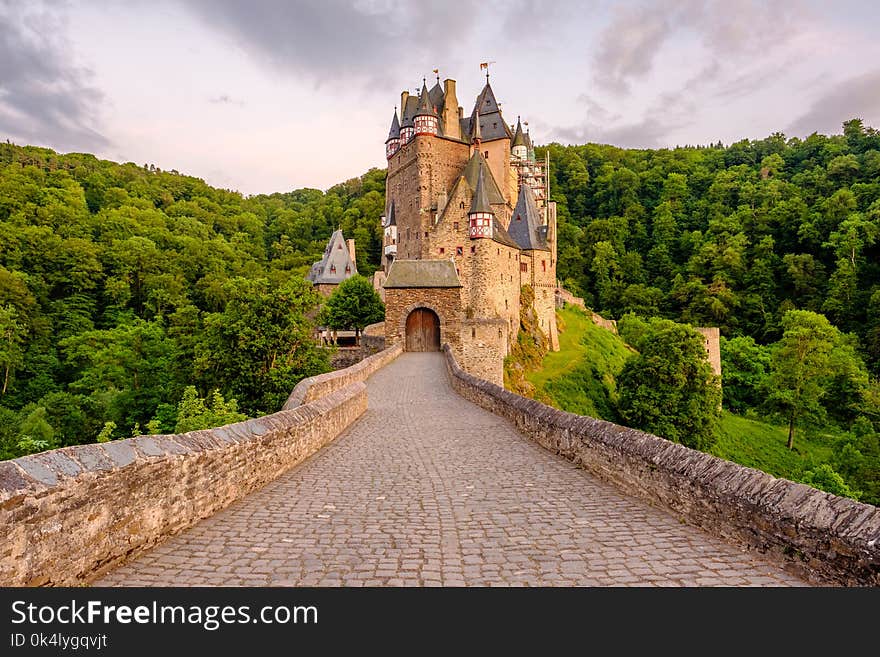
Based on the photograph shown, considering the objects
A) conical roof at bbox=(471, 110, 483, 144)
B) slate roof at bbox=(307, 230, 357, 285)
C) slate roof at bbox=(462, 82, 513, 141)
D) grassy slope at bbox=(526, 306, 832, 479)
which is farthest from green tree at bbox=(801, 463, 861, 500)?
slate roof at bbox=(307, 230, 357, 285)

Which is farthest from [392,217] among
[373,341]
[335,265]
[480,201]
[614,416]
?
[614,416]

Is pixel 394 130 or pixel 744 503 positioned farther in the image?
pixel 394 130

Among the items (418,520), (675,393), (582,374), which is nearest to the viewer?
(418,520)

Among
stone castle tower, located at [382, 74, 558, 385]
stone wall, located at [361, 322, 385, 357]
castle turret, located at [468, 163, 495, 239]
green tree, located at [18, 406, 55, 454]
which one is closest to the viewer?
green tree, located at [18, 406, 55, 454]

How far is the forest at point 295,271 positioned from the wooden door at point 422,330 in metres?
7.19

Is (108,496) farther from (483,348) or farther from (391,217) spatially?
(391,217)

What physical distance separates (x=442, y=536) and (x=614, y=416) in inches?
1344

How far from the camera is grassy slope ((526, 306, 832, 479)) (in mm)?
33656

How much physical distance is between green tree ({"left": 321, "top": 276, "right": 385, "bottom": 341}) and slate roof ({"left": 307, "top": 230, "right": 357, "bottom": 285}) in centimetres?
1691

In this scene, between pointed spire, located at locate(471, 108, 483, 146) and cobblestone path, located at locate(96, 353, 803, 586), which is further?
pointed spire, located at locate(471, 108, 483, 146)

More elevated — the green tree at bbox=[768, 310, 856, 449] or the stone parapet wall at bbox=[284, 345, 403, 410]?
the stone parapet wall at bbox=[284, 345, 403, 410]

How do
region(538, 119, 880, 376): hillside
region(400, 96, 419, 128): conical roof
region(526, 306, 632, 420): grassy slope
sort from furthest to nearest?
region(538, 119, 880, 376): hillside
region(400, 96, 419, 128): conical roof
region(526, 306, 632, 420): grassy slope

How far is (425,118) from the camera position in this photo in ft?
144

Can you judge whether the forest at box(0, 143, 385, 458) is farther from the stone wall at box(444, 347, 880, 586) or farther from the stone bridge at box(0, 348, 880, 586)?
the stone wall at box(444, 347, 880, 586)
